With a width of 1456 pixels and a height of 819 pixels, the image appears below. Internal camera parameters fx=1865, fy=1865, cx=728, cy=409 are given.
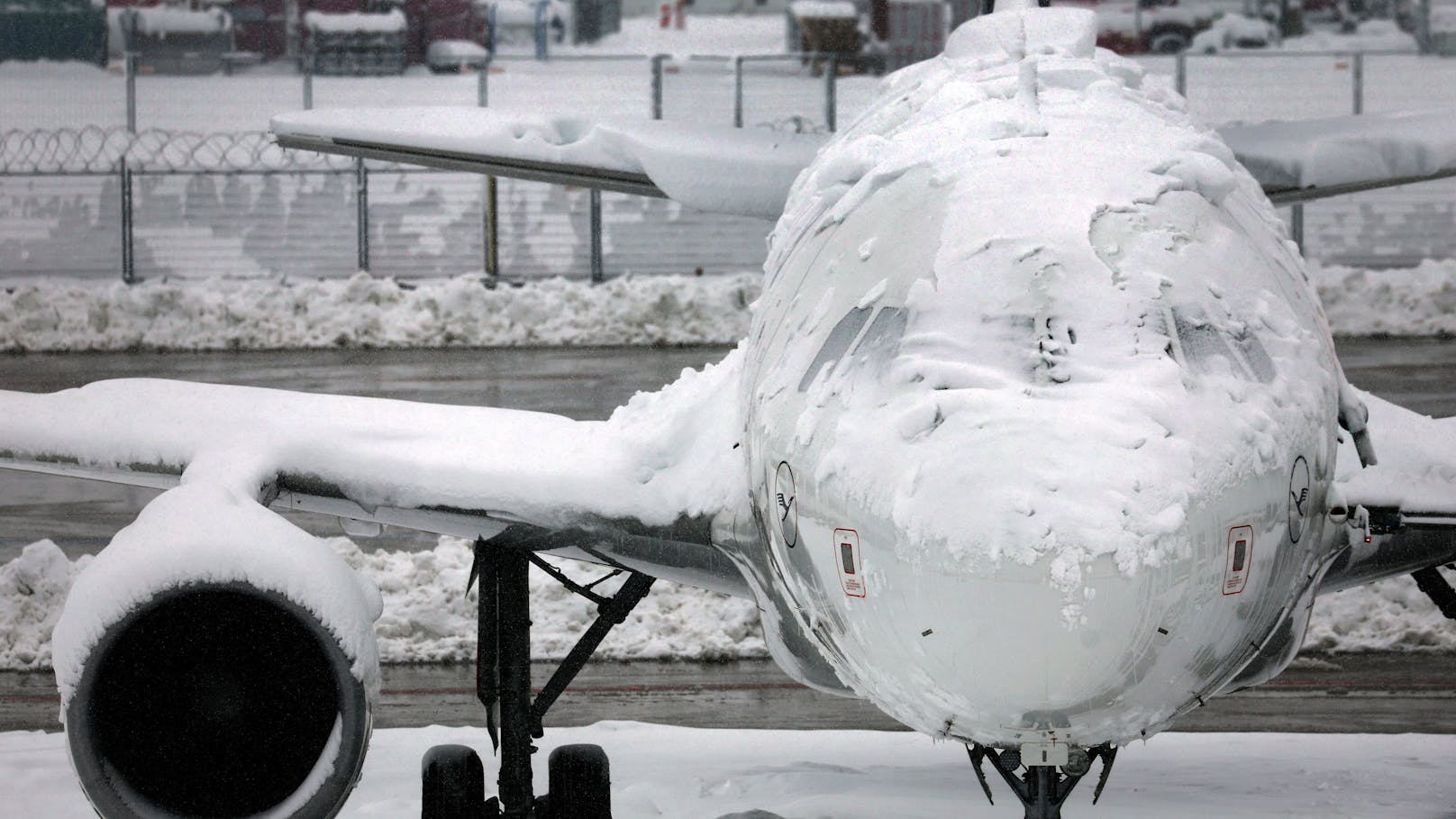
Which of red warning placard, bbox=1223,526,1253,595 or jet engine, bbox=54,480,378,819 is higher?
red warning placard, bbox=1223,526,1253,595

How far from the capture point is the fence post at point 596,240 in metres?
30.4

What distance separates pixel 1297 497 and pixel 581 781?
4.12m

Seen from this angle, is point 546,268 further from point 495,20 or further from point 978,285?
point 978,285

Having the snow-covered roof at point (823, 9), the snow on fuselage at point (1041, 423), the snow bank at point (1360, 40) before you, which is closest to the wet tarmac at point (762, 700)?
the snow on fuselage at point (1041, 423)

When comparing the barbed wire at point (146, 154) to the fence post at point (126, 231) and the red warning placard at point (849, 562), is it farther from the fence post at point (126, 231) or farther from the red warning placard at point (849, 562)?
the red warning placard at point (849, 562)

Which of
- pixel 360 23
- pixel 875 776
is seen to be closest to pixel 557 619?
pixel 875 776

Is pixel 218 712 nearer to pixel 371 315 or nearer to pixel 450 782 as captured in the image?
pixel 450 782

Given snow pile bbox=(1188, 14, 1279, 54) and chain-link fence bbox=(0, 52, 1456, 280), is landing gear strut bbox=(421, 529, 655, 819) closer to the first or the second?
chain-link fence bbox=(0, 52, 1456, 280)

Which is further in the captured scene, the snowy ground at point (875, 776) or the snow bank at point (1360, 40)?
the snow bank at point (1360, 40)

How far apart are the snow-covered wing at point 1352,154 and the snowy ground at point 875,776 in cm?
297

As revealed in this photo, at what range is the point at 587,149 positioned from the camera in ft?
29.0

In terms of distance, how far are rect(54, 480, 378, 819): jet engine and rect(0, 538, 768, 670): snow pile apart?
6.02 meters

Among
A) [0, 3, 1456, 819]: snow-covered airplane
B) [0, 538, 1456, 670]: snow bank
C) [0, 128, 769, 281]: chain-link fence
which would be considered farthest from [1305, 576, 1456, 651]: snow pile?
[0, 128, 769, 281]: chain-link fence

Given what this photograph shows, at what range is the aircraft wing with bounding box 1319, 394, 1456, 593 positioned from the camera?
22.5 ft
